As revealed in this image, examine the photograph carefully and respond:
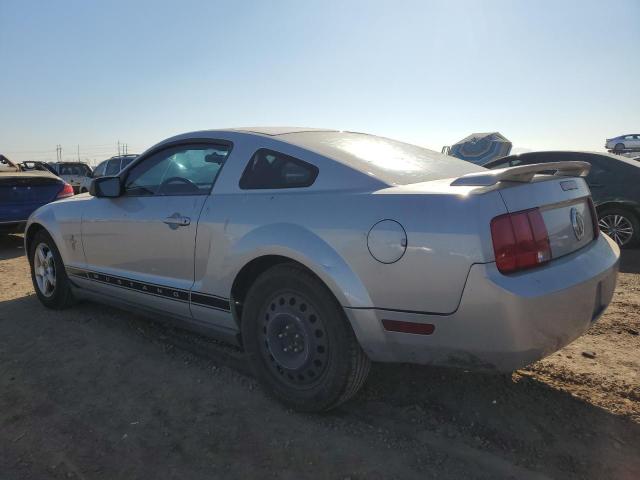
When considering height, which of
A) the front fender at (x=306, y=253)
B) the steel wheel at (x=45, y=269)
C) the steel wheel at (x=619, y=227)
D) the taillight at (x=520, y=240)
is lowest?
the steel wheel at (x=45, y=269)

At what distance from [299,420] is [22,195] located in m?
7.11

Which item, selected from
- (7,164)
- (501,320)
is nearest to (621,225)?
(501,320)

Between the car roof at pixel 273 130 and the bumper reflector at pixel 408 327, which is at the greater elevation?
the car roof at pixel 273 130

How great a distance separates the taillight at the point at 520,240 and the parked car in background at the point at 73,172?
19.9m

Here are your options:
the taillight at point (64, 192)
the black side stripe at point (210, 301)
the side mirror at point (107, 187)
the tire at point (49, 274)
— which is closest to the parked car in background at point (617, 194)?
the black side stripe at point (210, 301)

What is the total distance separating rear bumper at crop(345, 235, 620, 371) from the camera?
2.09 meters

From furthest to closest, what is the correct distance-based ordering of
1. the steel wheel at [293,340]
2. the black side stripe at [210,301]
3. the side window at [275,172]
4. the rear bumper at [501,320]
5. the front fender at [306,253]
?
the black side stripe at [210,301] → the side window at [275,172] → the steel wheel at [293,340] → the front fender at [306,253] → the rear bumper at [501,320]

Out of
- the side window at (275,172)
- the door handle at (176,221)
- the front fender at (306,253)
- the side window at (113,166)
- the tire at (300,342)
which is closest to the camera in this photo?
the front fender at (306,253)

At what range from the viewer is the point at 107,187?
3789 mm

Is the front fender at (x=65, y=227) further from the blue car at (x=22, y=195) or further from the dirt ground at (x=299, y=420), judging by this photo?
the blue car at (x=22, y=195)

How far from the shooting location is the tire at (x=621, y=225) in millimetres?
6840

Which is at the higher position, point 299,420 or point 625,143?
point 625,143

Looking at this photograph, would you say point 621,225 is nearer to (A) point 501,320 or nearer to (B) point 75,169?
(A) point 501,320

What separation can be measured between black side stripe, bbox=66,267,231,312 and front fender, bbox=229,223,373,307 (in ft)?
0.92
